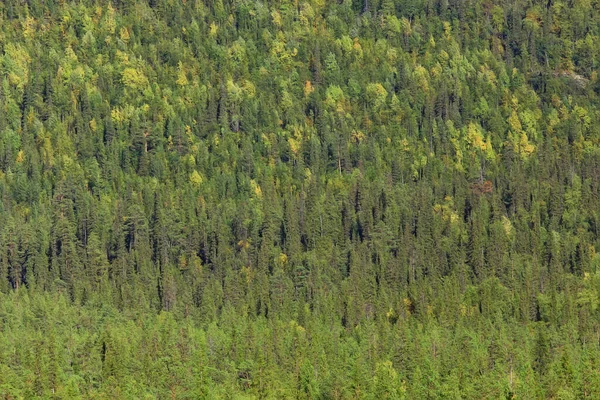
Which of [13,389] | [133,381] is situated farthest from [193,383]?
[13,389]

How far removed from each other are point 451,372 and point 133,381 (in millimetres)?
34281

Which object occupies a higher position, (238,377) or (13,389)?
(13,389)

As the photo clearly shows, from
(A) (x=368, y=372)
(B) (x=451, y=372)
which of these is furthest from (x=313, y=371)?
(B) (x=451, y=372)

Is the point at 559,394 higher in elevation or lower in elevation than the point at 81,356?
higher

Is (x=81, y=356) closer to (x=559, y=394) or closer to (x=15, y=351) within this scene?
(x=15, y=351)

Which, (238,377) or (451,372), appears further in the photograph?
(238,377)

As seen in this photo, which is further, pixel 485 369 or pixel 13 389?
pixel 485 369

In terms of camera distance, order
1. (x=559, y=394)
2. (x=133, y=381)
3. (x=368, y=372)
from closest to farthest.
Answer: (x=559, y=394) → (x=133, y=381) → (x=368, y=372)

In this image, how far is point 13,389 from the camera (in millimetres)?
161500

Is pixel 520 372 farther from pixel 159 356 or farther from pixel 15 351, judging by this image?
pixel 15 351

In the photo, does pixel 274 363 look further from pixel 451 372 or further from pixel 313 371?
pixel 451 372

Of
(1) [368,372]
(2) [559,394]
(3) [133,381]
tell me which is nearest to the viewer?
(2) [559,394]

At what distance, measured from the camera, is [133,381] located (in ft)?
563

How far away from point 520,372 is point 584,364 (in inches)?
632
